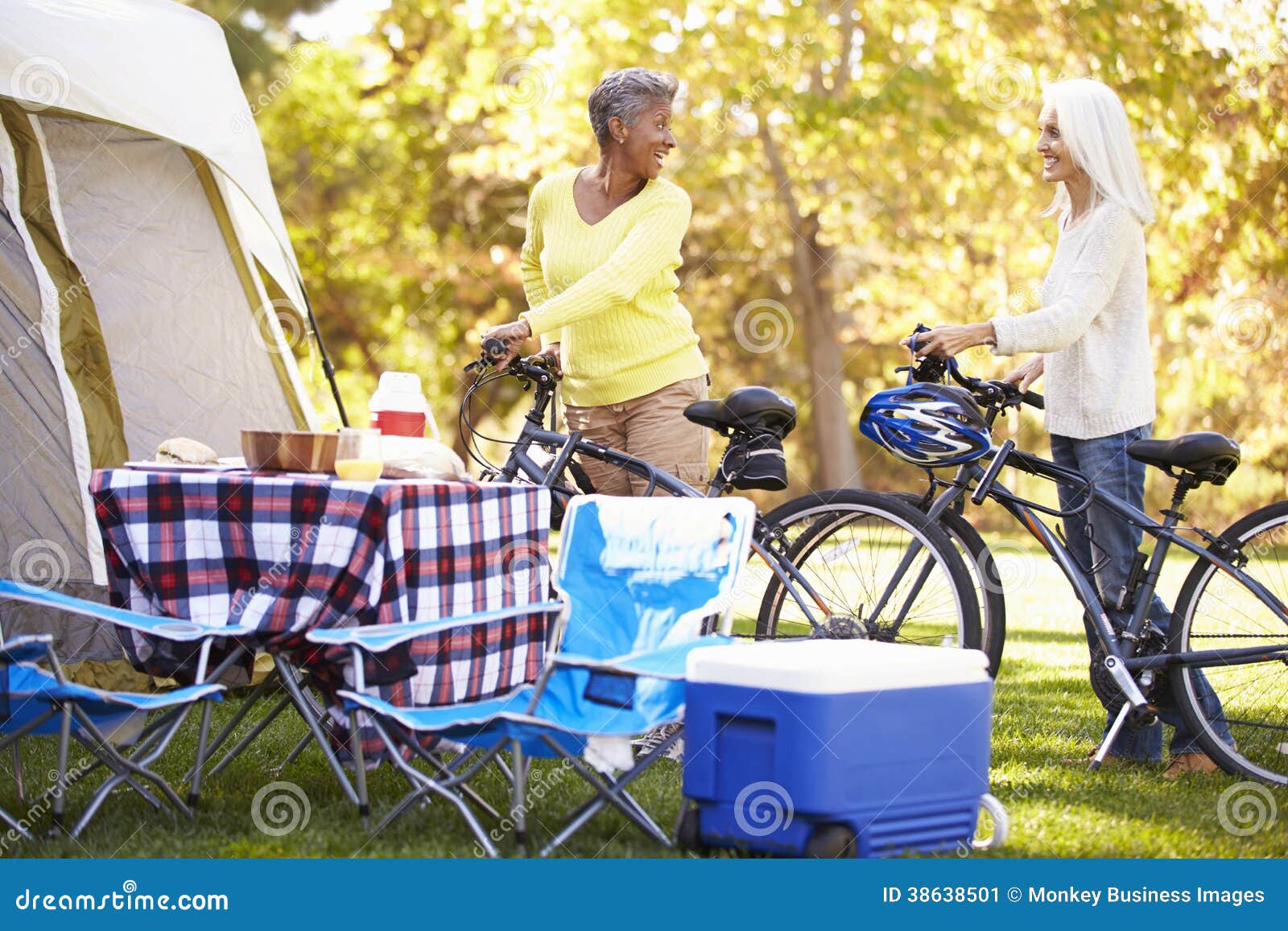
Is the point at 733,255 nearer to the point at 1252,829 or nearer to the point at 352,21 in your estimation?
the point at 352,21

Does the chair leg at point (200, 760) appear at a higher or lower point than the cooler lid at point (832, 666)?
lower

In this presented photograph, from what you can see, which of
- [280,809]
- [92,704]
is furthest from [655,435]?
[92,704]

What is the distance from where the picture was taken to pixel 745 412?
13.4ft

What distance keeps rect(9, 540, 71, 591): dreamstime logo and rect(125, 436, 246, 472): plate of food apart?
3.79 feet

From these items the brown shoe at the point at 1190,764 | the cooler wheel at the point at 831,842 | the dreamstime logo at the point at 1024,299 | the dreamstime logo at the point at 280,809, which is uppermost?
the dreamstime logo at the point at 1024,299

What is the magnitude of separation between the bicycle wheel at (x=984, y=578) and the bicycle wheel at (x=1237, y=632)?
0.44 metres

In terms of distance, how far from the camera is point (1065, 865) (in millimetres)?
3117

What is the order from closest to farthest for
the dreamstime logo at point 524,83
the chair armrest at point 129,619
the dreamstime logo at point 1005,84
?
the chair armrest at point 129,619 < the dreamstime logo at point 1005,84 < the dreamstime logo at point 524,83

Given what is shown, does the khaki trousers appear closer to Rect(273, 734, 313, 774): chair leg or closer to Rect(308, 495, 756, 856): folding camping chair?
Rect(308, 495, 756, 856): folding camping chair

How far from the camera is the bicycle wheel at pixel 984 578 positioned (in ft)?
12.8

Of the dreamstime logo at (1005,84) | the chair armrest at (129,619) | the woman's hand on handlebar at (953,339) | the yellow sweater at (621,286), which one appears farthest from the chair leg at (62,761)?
the dreamstime logo at (1005,84)

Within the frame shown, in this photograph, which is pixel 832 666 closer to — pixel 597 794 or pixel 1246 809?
pixel 597 794

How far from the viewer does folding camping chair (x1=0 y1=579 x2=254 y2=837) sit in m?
3.12

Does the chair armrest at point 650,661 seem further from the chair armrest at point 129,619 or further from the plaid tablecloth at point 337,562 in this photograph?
the chair armrest at point 129,619
